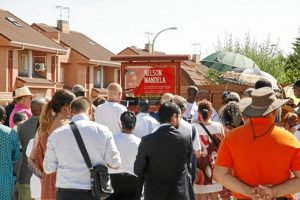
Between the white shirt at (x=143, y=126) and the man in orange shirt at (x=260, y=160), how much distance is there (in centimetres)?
516

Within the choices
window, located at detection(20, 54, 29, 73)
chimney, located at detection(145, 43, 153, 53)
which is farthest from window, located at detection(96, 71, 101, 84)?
chimney, located at detection(145, 43, 153, 53)

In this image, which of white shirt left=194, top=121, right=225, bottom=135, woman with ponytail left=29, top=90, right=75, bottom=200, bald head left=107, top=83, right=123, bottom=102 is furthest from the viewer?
bald head left=107, top=83, right=123, bottom=102

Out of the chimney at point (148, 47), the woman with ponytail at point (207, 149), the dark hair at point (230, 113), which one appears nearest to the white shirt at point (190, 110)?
the woman with ponytail at point (207, 149)

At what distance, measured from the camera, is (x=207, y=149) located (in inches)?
370

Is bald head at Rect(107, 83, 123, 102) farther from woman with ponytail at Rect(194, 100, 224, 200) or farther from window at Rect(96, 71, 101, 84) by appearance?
window at Rect(96, 71, 101, 84)

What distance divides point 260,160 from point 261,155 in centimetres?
4

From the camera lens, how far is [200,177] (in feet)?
31.3

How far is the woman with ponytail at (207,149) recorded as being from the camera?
9.34 meters

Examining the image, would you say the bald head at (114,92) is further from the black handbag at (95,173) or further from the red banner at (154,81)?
the red banner at (154,81)

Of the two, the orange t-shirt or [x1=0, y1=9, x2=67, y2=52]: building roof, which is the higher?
[x1=0, y1=9, x2=67, y2=52]: building roof

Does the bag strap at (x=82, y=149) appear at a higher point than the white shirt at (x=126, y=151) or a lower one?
higher

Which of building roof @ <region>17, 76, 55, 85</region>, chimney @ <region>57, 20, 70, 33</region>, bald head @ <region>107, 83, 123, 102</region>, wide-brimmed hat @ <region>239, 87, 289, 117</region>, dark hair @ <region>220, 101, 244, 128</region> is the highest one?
chimney @ <region>57, 20, 70, 33</region>

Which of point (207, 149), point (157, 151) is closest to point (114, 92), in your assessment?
point (207, 149)

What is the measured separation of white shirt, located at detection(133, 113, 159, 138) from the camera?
Answer: 10211 millimetres
